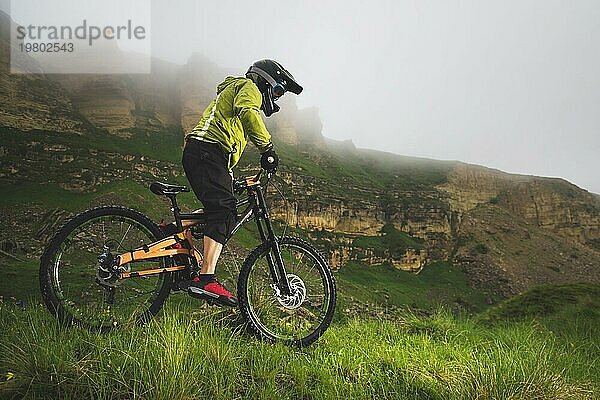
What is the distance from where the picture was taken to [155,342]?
142 inches

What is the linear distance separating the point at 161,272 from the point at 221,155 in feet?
4.84

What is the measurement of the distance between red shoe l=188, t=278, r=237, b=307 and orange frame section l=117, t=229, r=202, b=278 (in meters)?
0.27

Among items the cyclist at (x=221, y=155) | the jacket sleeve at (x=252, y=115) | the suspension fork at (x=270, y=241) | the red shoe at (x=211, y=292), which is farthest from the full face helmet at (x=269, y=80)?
the red shoe at (x=211, y=292)

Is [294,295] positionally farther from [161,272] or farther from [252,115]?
[252,115]

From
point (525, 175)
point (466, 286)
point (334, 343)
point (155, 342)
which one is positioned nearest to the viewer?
point (155, 342)

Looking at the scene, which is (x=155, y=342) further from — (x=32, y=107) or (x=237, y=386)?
(x=32, y=107)

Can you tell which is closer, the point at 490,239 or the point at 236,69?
the point at 490,239

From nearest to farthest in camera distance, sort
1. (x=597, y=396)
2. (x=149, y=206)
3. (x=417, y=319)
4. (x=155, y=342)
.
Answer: (x=155, y=342) < (x=597, y=396) < (x=417, y=319) < (x=149, y=206)

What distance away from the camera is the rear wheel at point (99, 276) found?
14.3 ft

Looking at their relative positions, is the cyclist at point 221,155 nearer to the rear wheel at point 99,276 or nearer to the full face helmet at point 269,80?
the full face helmet at point 269,80

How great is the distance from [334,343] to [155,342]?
2442mm

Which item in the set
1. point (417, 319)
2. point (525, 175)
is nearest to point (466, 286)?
point (525, 175)

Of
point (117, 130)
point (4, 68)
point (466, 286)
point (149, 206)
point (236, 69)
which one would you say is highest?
point (236, 69)

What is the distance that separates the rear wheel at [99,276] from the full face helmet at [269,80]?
2.03m
